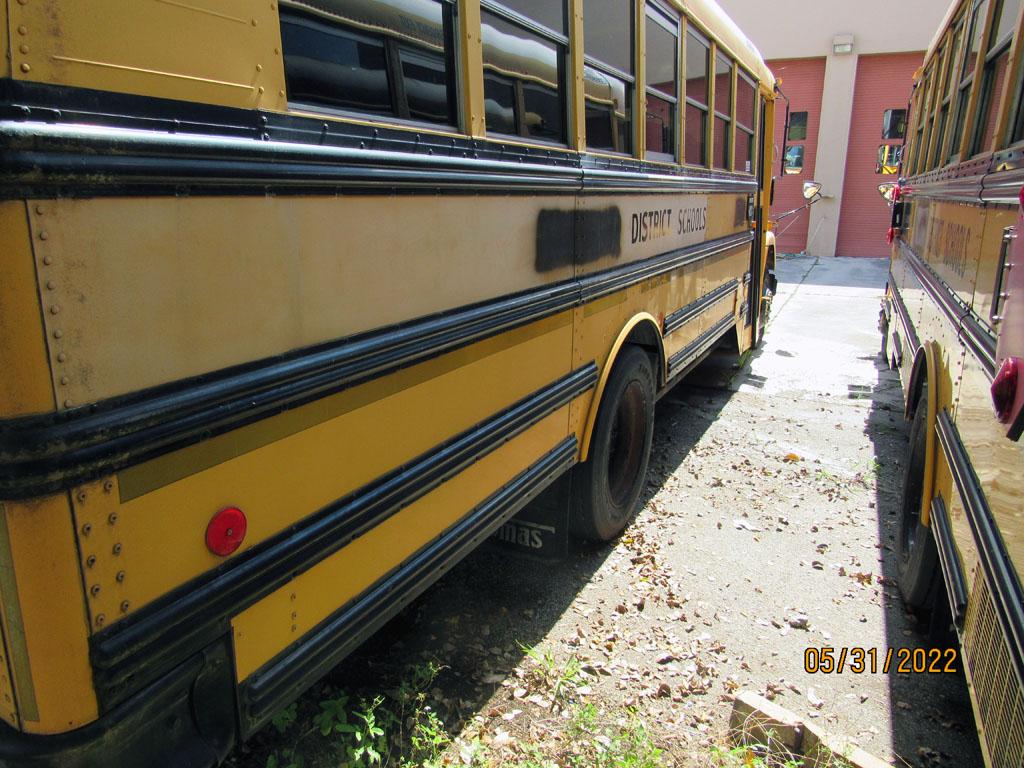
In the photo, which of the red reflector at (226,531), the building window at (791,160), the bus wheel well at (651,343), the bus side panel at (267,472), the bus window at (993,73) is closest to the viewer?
the bus side panel at (267,472)

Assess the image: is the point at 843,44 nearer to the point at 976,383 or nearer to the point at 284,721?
the point at 976,383

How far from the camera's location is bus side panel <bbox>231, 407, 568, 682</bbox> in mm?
1498

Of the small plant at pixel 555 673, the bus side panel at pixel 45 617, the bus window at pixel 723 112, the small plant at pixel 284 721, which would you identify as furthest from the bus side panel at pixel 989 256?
the bus window at pixel 723 112

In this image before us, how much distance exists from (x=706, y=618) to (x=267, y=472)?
2.13m

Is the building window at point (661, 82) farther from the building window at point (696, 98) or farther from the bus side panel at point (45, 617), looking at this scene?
the bus side panel at point (45, 617)

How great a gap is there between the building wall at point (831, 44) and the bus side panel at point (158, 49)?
17.1 metres

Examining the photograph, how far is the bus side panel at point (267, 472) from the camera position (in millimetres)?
1197

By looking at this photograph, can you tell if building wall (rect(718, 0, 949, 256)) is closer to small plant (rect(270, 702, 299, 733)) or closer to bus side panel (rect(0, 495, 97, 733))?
small plant (rect(270, 702, 299, 733))

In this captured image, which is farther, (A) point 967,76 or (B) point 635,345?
(B) point 635,345

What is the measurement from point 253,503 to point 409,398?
1.72 feet

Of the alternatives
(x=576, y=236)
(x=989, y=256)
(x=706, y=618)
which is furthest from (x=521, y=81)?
(x=706, y=618)

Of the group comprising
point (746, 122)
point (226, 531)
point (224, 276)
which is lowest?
point (226, 531)

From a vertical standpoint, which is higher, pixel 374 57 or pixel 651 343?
pixel 374 57

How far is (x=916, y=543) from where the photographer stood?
289 centimetres
